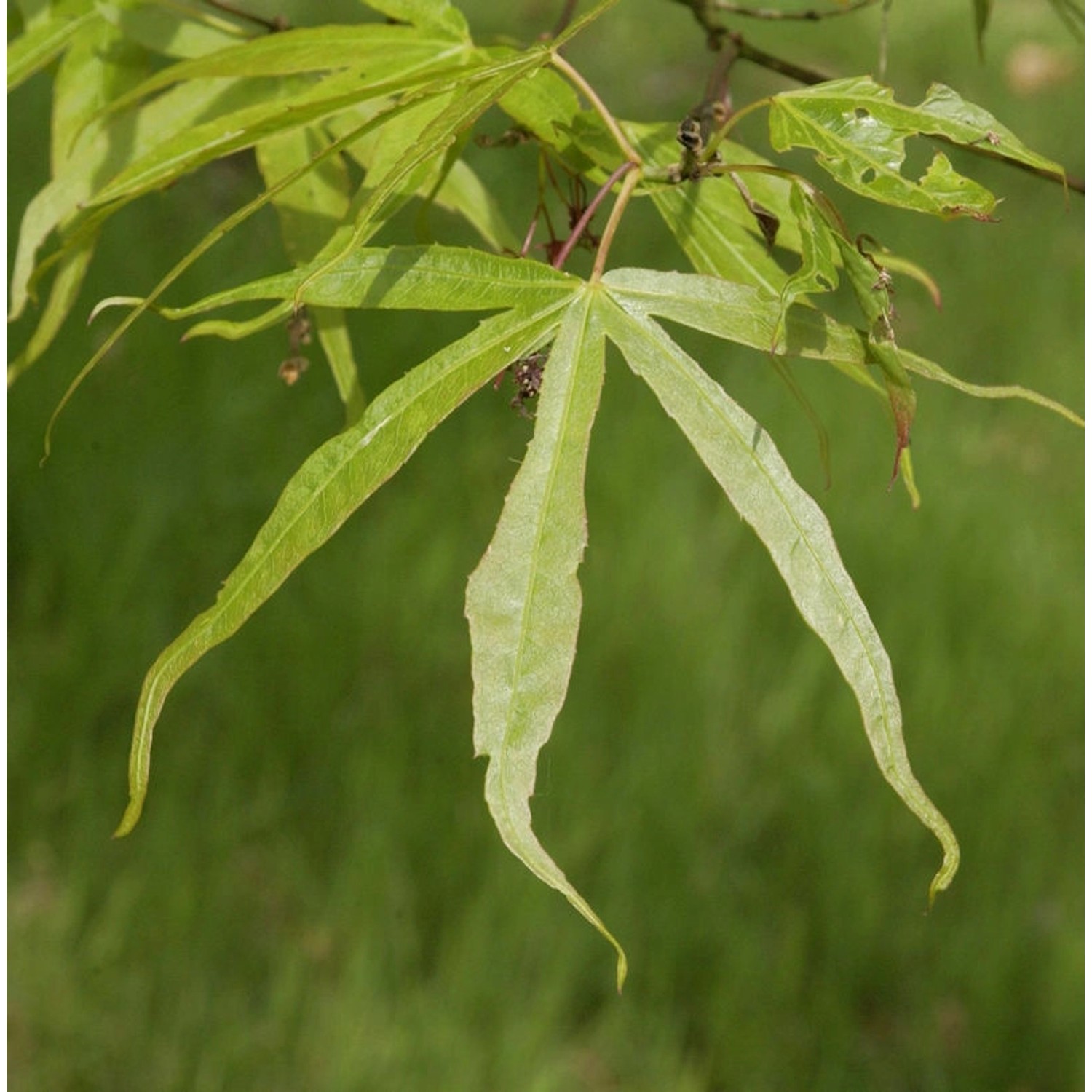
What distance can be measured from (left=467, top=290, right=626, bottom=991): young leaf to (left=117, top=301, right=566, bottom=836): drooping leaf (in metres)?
0.03

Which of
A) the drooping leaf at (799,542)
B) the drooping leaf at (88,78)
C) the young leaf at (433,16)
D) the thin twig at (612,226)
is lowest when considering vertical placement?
the drooping leaf at (799,542)

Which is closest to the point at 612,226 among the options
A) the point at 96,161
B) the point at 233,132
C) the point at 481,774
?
the point at 233,132

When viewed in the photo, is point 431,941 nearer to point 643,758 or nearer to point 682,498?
point 643,758

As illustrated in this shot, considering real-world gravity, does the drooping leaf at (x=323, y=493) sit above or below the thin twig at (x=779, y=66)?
below

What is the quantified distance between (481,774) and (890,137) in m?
1.21

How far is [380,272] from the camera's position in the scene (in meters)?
0.49

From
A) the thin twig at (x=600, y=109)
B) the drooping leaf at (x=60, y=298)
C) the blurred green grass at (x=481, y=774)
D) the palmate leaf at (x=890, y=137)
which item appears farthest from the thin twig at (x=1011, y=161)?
the blurred green grass at (x=481, y=774)

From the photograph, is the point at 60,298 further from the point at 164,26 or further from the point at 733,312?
the point at 733,312

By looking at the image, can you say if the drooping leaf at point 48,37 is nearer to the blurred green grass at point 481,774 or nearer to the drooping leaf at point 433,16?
the drooping leaf at point 433,16

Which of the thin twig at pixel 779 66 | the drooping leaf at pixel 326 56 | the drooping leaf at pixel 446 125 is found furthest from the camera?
the thin twig at pixel 779 66

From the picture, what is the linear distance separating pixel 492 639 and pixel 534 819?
1118 millimetres

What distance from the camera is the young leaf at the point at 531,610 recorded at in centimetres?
44

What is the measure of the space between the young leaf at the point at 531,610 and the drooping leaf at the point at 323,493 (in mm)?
29

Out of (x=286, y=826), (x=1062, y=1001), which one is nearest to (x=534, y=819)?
(x=286, y=826)
